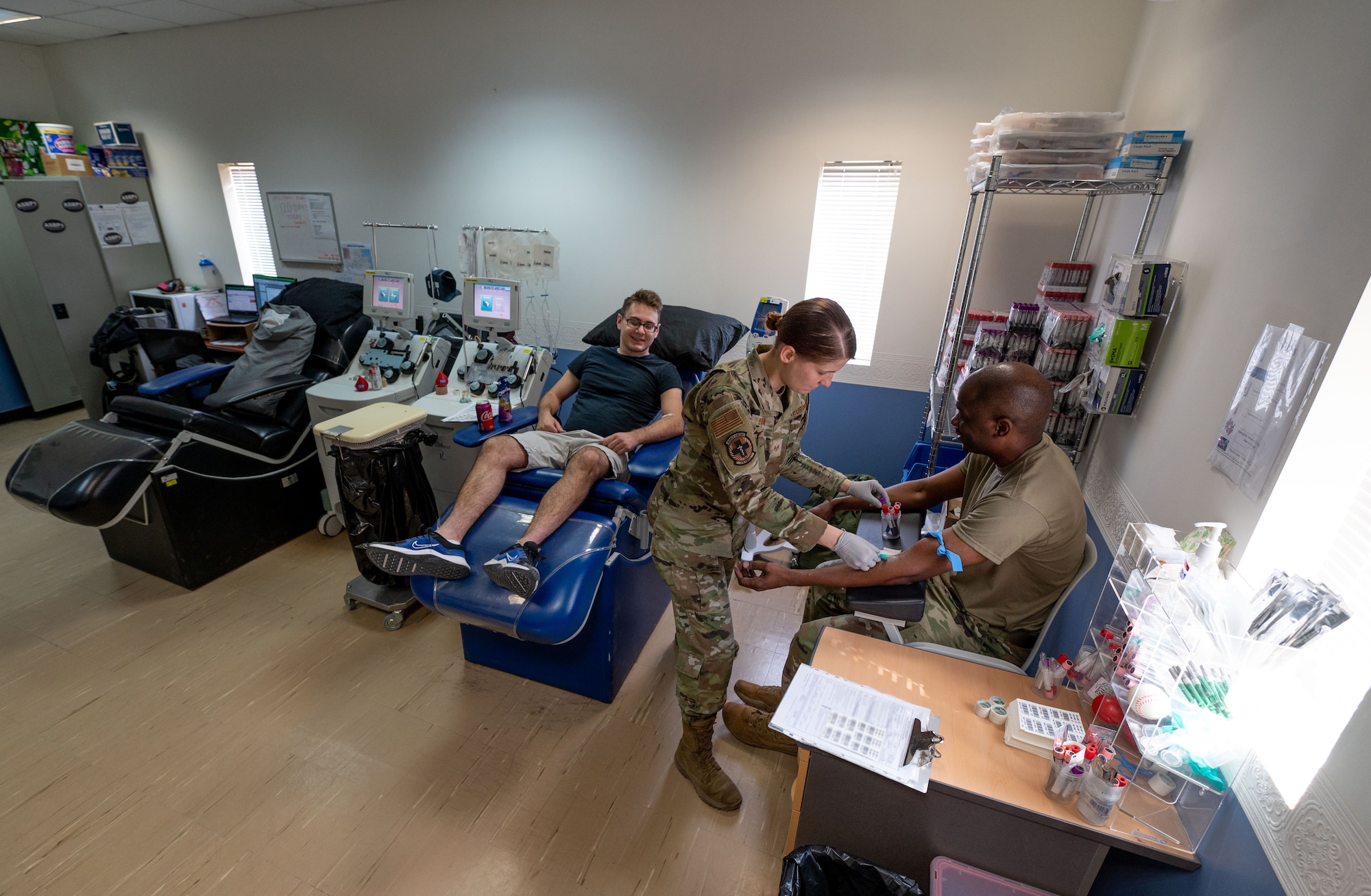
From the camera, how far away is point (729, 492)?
1562 millimetres

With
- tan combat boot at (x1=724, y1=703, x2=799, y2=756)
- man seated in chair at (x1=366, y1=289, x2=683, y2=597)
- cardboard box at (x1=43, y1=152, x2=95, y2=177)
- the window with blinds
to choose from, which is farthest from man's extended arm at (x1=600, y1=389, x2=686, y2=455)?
cardboard box at (x1=43, y1=152, x2=95, y2=177)

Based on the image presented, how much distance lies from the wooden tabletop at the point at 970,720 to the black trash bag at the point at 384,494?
1.80 metres

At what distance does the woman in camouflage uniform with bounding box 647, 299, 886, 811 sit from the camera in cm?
151

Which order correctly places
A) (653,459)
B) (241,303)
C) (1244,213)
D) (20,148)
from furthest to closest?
(241,303)
(20,148)
(653,459)
(1244,213)

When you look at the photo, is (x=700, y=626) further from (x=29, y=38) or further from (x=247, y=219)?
(x=29, y=38)

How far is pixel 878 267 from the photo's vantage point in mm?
3189

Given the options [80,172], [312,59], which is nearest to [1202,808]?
[312,59]

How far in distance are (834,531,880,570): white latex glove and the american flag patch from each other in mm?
435

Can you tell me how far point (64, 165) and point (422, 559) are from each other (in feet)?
19.4

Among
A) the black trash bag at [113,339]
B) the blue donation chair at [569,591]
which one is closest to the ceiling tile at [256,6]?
the black trash bag at [113,339]

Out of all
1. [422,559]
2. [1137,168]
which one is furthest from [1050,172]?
[422,559]

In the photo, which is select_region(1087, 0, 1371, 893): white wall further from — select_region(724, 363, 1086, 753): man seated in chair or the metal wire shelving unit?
select_region(724, 363, 1086, 753): man seated in chair

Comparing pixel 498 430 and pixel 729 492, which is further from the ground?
pixel 729 492

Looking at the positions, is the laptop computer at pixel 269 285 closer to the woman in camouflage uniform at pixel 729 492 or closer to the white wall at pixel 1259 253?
the woman in camouflage uniform at pixel 729 492
